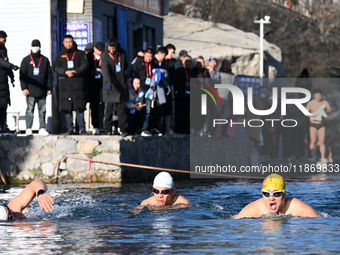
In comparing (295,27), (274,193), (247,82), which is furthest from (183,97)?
(295,27)

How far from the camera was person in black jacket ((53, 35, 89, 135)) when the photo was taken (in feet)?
58.3

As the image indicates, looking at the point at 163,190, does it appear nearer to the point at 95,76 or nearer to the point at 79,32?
the point at 95,76

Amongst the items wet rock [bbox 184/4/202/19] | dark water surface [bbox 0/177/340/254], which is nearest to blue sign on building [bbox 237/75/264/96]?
dark water surface [bbox 0/177/340/254]

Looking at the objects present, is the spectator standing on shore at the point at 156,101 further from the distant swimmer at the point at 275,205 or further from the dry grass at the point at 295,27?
the dry grass at the point at 295,27

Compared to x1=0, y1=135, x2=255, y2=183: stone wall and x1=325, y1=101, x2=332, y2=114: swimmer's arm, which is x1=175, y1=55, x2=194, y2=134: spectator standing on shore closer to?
x1=0, y1=135, x2=255, y2=183: stone wall

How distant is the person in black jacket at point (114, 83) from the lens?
58.7ft

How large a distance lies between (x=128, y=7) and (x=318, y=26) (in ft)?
110

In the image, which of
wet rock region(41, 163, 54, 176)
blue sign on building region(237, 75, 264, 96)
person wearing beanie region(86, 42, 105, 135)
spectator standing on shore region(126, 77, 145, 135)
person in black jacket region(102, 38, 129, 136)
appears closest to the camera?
wet rock region(41, 163, 54, 176)

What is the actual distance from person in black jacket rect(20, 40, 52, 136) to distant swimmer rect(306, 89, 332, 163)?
740cm

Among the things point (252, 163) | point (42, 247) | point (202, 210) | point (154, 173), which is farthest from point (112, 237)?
point (252, 163)

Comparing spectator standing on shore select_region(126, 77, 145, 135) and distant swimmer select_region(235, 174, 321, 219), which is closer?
distant swimmer select_region(235, 174, 321, 219)

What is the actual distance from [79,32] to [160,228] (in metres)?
12.9

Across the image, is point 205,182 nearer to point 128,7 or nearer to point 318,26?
point 128,7

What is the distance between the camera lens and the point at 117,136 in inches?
699
